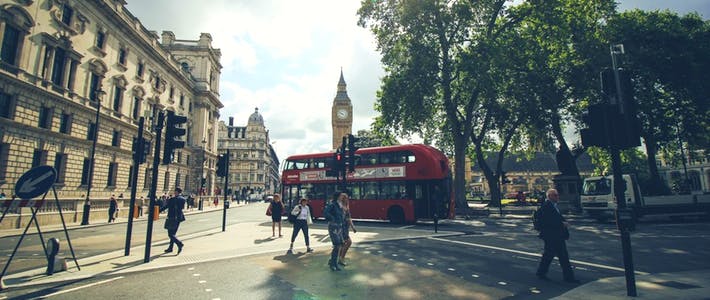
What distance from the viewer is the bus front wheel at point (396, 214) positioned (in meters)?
17.1

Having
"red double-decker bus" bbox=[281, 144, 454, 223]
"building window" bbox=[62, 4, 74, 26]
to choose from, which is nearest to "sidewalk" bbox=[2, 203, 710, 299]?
"red double-decker bus" bbox=[281, 144, 454, 223]

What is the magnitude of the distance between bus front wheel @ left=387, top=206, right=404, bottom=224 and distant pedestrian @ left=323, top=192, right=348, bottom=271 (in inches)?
383

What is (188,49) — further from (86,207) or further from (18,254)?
(18,254)

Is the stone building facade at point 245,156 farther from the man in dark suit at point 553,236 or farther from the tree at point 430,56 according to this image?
the man in dark suit at point 553,236

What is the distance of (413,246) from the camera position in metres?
10.4


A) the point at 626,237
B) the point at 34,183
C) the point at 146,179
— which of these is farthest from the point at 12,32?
the point at 626,237

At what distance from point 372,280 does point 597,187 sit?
54.9 feet

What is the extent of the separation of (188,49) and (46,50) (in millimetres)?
29032

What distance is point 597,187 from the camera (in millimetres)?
17625

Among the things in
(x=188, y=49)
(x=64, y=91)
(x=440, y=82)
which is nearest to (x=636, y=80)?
(x=440, y=82)

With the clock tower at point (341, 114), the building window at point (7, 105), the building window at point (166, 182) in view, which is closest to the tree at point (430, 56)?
the building window at point (7, 105)

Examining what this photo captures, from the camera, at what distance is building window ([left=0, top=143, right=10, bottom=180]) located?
18984 mm

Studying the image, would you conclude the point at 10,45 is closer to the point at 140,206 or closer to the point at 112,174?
the point at 112,174

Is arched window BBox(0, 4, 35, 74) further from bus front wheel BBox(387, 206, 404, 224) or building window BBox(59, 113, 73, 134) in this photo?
bus front wheel BBox(387, 206, 404, 224)
